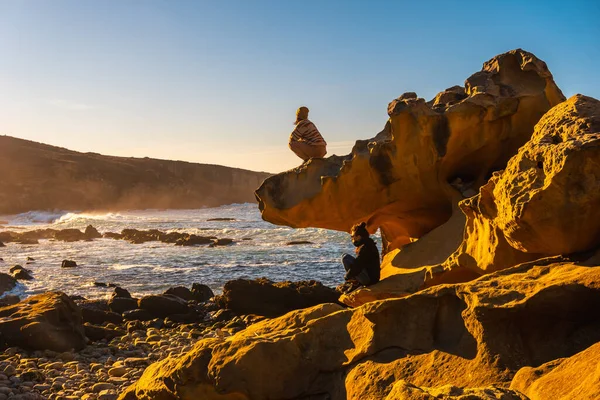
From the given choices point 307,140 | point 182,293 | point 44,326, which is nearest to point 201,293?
point 182,293

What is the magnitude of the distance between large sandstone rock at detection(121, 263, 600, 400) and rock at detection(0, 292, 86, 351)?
16.7 feet

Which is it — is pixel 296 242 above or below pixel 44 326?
above

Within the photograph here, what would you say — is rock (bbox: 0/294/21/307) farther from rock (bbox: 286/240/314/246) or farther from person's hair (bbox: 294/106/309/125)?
rock (bbox: 286/240/314/246)

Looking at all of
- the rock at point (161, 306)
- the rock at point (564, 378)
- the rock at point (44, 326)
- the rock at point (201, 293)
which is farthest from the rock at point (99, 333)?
the rock at point (564, 378)

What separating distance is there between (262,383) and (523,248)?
2061 mm

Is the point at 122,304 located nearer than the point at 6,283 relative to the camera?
Yes

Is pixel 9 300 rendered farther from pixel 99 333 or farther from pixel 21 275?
pixel 99 333

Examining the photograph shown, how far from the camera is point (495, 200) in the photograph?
14.9 feet

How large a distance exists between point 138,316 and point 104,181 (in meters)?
62.8

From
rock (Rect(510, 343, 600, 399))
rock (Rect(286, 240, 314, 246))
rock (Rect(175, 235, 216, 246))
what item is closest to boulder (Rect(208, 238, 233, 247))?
rock (Rect(175, 235, 216, 246))

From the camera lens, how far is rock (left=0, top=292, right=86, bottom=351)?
927 cm

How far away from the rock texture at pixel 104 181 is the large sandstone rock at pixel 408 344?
63.6 metres

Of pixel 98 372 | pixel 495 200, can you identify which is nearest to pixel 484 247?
pixel 495 200

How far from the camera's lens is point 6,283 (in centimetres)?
1669
